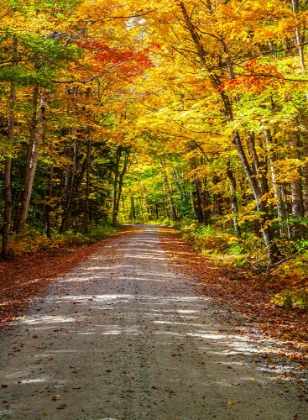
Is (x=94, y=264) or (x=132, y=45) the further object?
(x=132, y=45)

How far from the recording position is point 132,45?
712 inches

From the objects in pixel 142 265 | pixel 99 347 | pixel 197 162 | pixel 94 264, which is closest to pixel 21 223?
pixel 94 264

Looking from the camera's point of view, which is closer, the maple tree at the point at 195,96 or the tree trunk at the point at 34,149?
the maple tree at the point at 195,96

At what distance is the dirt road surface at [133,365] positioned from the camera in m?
3.92

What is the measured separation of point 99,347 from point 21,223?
475 inches

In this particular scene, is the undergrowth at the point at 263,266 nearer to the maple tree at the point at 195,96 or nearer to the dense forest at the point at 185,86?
the maple tree at the point at 195,96

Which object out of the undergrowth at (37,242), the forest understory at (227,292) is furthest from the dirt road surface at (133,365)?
the undergrowth at (37,242)

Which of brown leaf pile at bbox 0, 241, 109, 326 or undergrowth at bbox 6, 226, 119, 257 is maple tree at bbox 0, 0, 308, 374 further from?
brown leaf pile at bbox 0, 241, 109, 326

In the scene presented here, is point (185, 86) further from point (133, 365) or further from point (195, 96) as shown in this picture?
point (133, 365)

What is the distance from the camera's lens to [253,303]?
28.1 ft

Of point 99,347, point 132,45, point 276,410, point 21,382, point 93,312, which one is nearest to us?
point 276,410

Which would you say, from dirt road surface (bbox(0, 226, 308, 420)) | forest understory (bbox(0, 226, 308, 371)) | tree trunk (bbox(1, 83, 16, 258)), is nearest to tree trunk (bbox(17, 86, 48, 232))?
tree trunk (bbox(1, 83, 16, 258))

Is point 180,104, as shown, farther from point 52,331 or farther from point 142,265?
point 52,331

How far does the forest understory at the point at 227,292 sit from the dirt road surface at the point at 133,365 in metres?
0.48
